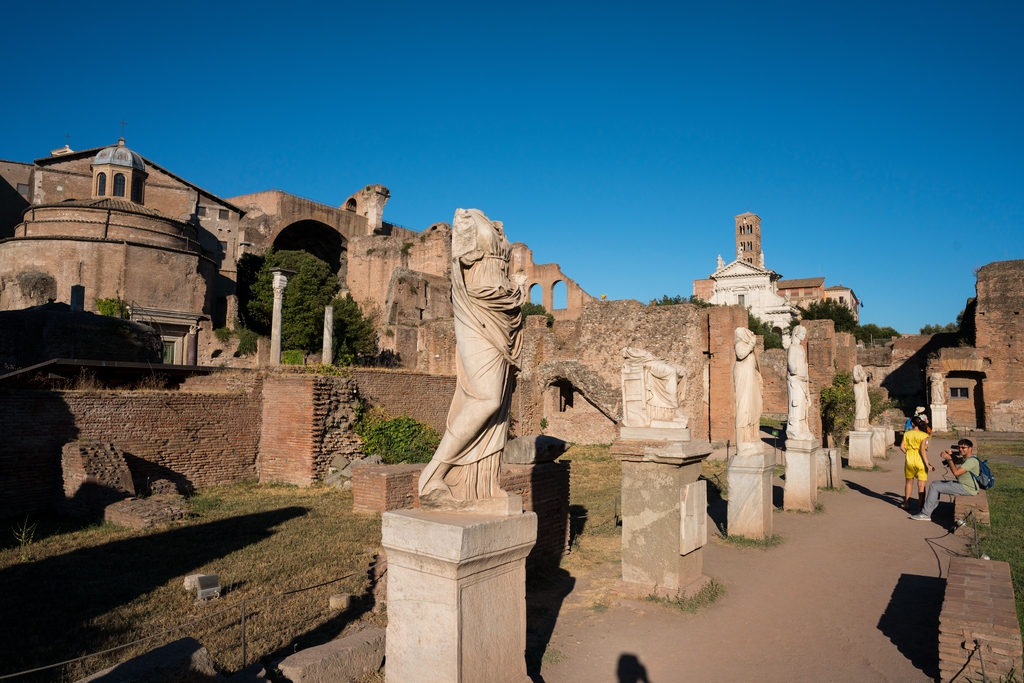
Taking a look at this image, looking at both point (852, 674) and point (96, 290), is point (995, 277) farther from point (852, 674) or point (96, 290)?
point (96, 290)

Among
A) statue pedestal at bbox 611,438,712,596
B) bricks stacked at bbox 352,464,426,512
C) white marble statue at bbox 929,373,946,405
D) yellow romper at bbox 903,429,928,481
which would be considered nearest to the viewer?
statue pedestal at bbox 611,438,712,596

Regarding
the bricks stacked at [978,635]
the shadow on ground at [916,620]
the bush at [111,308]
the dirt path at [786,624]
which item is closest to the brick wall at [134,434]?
the dirt path at [786,624]

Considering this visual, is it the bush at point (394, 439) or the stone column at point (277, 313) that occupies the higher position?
the stone column at point (277, 313)

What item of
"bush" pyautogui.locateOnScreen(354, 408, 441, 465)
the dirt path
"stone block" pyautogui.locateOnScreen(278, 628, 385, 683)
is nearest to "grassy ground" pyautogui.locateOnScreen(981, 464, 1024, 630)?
the dirt path

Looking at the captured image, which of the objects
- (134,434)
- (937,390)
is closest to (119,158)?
(134,434)

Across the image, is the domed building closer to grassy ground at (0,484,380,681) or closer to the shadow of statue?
grassy ground at (0,484,380,681)

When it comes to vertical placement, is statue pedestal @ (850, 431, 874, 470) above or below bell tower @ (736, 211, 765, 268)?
below

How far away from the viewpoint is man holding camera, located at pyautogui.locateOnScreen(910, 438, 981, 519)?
28.0 ft

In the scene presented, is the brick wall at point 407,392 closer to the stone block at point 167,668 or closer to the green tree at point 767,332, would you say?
the stone block at point 167,668

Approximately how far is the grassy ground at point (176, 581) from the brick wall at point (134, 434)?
897 millimetres

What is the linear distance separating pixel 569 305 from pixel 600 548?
127 ft

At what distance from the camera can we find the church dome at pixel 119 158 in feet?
106

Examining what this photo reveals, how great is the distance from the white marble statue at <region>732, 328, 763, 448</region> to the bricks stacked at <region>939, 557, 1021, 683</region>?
398 cm

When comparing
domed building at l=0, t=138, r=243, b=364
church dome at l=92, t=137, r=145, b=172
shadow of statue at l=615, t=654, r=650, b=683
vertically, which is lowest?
shadow of statue at l=615, t=654, r=650, b=683
